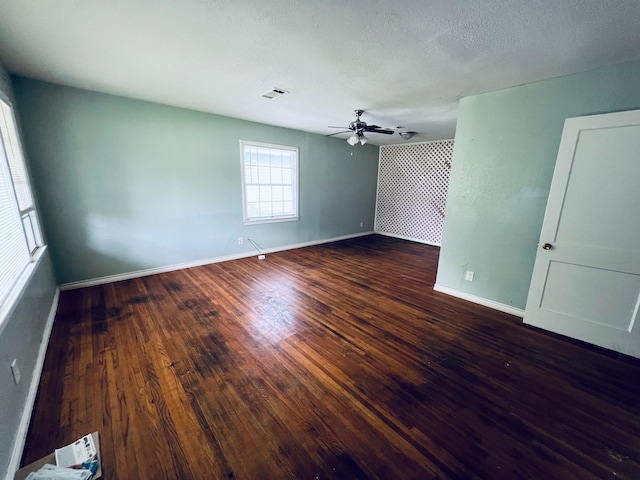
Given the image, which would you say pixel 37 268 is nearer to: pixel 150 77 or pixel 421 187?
pixel 150 77

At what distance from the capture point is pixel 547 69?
219 cm

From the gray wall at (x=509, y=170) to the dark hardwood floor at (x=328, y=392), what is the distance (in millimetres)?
549

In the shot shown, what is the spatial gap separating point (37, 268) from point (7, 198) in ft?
2.23

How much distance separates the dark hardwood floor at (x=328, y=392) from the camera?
51.4 inches

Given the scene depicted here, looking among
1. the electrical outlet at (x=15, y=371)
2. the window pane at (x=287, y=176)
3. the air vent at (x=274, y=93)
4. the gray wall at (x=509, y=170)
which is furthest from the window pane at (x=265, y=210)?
the electrical outlet at (x=15, y=371)

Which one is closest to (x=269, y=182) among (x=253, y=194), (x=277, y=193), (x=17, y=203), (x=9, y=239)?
(x=277, y=193)

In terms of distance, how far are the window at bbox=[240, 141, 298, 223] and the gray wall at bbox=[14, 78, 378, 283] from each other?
0.49 ft

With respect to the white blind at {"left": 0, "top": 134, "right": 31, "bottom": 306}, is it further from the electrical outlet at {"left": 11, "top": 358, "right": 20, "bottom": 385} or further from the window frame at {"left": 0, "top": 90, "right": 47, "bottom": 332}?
the electrical outlet at {"left": 11, "top": 358, "right": 20, "bottom": 385}

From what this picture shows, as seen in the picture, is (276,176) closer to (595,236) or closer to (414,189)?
(414,189)

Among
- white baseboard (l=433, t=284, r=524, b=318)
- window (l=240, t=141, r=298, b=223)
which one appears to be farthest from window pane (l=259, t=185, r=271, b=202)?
white baseboard (l=433, t=284, r=524, b=318)

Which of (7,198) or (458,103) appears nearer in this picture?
(7,198)

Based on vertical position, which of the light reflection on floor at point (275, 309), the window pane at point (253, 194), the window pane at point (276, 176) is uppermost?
the window pane at point (276, 176)

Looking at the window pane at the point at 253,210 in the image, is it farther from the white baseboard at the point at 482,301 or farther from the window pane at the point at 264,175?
the white baseboard at the point at 482,301

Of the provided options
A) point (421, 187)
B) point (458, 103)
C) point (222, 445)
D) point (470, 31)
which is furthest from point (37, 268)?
point (421, 187)
